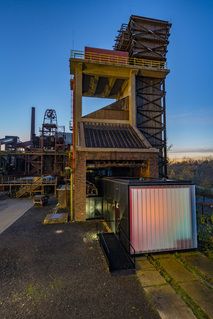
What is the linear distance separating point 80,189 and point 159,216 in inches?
293

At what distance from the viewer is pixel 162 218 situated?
8.30 meters

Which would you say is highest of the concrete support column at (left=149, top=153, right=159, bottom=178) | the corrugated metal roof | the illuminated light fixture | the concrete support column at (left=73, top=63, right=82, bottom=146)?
the concrete support column at (left=73, top=63, right=82, bottom=146)

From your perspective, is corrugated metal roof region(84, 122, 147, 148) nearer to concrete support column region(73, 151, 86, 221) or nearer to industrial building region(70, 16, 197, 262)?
industrial building region(70, 16, 197, 262)

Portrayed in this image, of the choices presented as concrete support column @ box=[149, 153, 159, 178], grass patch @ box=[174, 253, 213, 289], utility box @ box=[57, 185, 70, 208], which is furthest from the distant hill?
grass patch @ box=[174, 253, 213, 289]

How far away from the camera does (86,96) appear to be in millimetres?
26656

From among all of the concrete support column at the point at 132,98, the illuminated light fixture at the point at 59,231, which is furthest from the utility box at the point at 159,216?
the concrete support column at the point at 132,98

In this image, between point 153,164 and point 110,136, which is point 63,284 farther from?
point 110,136

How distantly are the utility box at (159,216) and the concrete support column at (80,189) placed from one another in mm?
5940

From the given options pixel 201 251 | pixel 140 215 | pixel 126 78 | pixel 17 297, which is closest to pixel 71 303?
pixel 17 297

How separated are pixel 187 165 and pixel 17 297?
2717 inches

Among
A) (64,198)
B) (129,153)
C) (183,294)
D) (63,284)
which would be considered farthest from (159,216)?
(64,198)

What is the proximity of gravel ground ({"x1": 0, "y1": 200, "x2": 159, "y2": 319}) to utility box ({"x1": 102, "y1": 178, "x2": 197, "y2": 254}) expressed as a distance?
1979 mm

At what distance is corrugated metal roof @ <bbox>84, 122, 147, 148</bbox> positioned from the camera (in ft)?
49.9

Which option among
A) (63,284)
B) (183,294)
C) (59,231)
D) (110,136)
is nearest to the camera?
(183,294)
